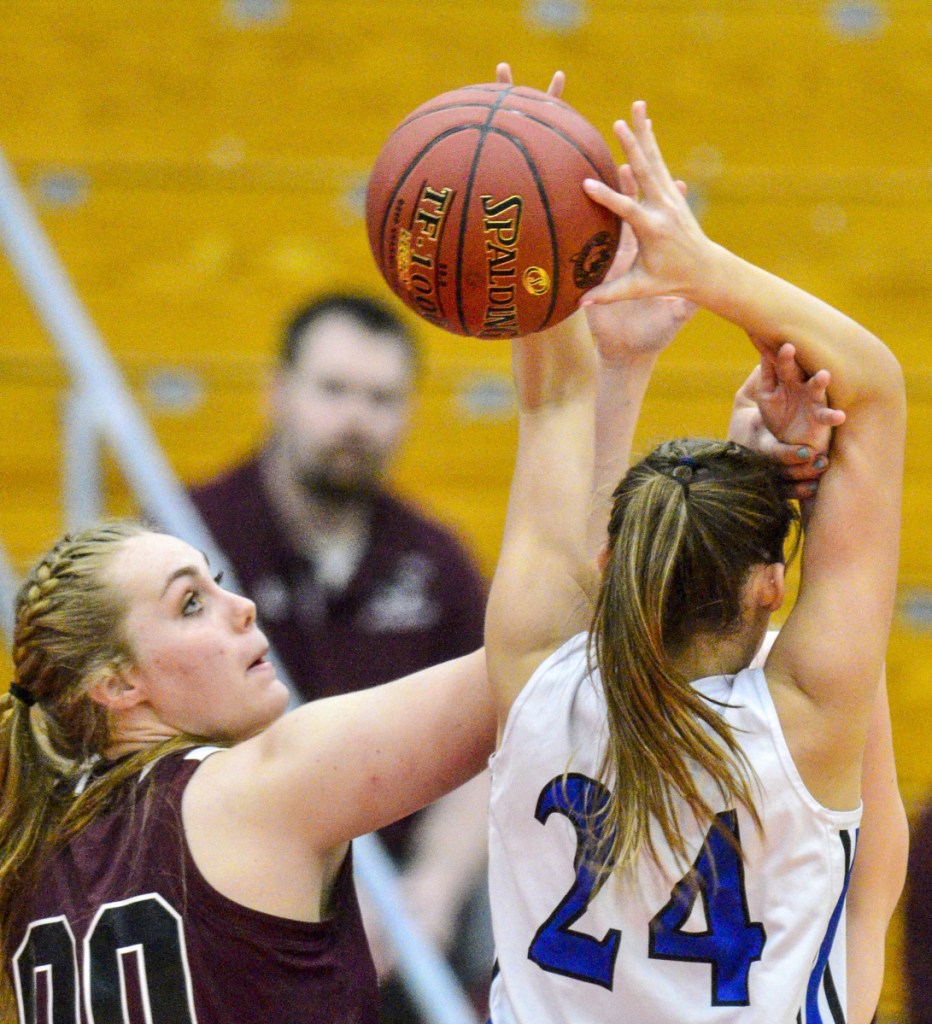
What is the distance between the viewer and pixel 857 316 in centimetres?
442

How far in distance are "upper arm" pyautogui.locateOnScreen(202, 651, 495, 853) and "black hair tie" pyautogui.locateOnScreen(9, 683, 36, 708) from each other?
0.29 m

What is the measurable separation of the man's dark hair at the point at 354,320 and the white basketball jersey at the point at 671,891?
6.21ft

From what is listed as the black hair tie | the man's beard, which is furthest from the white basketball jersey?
the man's beard

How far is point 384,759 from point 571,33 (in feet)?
10.8

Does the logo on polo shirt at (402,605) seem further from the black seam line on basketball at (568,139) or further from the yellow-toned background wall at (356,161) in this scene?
the black seam line on basketball at (568,139)

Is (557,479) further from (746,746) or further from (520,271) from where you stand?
(746,746)

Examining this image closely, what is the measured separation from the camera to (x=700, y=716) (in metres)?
1.54

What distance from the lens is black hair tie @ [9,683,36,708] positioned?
1878mm

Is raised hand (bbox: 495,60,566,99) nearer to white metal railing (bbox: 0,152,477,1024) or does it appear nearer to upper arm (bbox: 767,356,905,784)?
upper arm (bbox: 767,356,905,784)

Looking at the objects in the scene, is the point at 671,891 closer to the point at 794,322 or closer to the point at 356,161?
the point at 794,322

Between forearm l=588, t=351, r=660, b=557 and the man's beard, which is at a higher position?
forearm l=588, t=351, r=660, b=557

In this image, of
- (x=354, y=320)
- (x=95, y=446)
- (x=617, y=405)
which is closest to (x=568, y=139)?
(x=617, y=405)

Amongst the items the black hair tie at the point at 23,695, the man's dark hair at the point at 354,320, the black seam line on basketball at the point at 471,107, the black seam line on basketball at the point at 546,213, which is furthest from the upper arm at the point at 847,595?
the man's dark hair at the point at 354,320

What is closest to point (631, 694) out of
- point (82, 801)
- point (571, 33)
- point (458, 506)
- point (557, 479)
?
point (557, 479)
